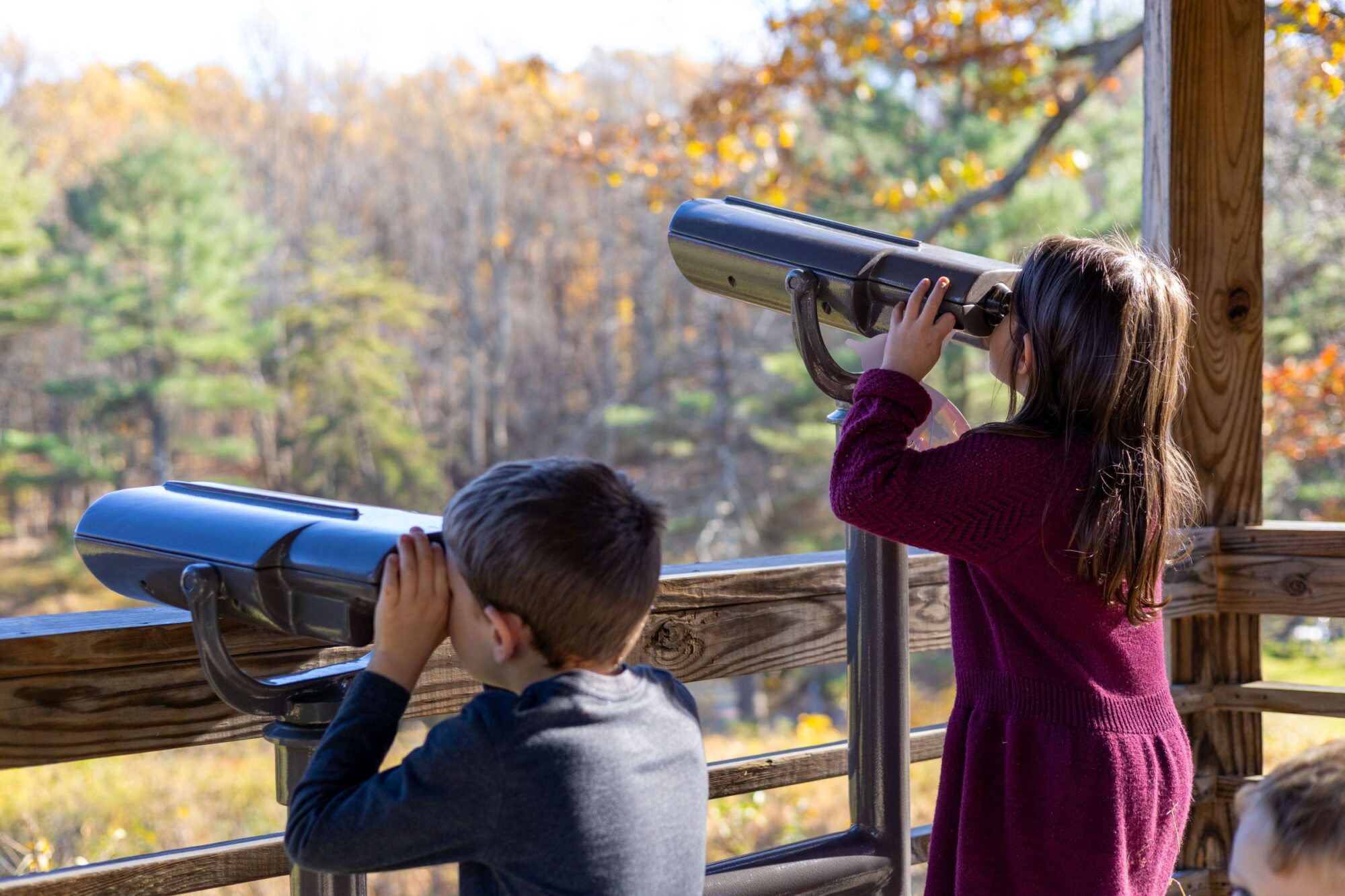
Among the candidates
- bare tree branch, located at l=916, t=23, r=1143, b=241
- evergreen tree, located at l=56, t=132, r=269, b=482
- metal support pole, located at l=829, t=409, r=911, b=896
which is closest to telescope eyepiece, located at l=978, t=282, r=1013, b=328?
metal support pole, located at l=829, t=409, r=911, b=896

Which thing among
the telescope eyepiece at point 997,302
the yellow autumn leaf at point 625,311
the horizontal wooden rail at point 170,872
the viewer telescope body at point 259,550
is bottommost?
the horizontal wooden rail at point 170,872

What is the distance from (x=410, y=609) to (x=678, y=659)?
0.54 metres

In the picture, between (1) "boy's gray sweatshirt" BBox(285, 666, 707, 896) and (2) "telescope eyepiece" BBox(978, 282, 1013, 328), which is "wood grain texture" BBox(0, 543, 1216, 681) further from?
(2) "telescope eyepiece" BBox(978, 282, 1013, 328)

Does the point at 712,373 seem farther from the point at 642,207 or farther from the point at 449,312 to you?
the point at 449,312

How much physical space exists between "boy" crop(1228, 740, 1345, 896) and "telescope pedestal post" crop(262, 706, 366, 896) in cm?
65

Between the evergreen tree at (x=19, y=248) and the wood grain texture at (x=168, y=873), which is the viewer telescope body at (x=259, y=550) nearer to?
the wood grain texture at (x=168, y=873)

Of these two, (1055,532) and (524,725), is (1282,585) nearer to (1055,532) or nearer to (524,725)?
(1055,532)

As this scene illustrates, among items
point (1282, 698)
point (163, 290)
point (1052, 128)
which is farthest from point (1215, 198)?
point (163, 290)

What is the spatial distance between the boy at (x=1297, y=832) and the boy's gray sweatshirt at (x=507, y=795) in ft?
1.34

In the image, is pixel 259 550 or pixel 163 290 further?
pixel 163 290

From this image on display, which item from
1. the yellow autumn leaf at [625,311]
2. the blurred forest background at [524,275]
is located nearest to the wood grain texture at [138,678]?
the blurred forest background at [524,275]

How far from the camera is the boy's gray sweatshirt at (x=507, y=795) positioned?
812 mm

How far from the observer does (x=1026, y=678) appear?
1157 millimetres

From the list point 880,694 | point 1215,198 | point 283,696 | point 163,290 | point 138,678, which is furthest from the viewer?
point 163,290
